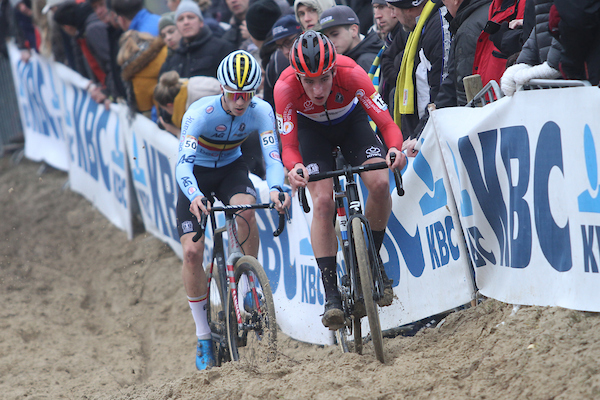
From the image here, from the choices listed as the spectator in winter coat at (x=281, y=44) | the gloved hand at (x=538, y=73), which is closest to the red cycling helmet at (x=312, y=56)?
the gloved hand at (x=538, y=73)

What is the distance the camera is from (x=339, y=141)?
5316 millimetres

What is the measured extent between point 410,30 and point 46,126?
11.2 meters

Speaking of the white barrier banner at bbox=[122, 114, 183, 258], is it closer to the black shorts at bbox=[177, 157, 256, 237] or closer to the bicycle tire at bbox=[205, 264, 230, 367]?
the black shorts at bbox=[177, 157, 256, 237]

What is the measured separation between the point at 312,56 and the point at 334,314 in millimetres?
1812

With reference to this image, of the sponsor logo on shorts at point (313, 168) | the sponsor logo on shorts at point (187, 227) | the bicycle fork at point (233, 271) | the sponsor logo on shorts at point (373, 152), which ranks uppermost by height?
the sponsor logo on shorts at point (373, 152)

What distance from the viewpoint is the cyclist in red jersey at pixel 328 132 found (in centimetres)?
465

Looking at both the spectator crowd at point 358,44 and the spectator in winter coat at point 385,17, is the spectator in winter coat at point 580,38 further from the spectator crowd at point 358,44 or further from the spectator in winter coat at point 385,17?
the spectator in winter coat at point 385,17

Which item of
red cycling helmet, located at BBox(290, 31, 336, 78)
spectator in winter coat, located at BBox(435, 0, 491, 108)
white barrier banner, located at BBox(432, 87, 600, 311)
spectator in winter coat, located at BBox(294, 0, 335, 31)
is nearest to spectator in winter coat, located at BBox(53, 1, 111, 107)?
spectator in winter coat, located at BBox(294, 0, 335, 31)

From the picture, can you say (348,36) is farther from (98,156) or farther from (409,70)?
(98,156)

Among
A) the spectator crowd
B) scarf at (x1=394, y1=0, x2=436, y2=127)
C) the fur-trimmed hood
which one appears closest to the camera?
the spectator crowd

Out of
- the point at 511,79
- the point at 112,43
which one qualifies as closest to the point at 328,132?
the point at 511,79

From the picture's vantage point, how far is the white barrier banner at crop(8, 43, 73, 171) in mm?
13648

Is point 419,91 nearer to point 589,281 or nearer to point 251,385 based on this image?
point 589,281

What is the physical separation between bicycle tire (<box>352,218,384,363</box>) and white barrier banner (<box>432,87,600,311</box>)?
721 mm
